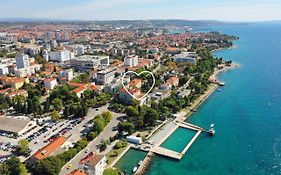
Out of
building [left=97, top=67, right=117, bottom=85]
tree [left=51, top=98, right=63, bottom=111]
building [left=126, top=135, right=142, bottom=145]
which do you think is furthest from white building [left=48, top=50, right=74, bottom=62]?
building [left=126, top=135, right=142, bottom=145]

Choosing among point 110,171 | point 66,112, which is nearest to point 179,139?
point 110,171

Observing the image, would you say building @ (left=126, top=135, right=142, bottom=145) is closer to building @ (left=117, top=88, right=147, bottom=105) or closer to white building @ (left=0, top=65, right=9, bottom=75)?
building @ (left=117, top=88, right=147, bottom=105)

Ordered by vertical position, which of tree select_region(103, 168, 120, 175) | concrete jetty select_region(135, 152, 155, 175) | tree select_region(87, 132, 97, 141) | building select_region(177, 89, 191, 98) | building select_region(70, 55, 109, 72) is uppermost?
building select_region(70, 55, 109, 72)

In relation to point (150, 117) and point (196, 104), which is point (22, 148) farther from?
point (196, 104)

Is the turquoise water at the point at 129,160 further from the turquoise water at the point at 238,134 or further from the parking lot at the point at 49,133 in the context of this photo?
the parking lot at the point at 49,133

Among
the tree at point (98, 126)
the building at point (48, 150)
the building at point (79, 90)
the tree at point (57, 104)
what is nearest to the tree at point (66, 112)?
the tree at point (57, 104)

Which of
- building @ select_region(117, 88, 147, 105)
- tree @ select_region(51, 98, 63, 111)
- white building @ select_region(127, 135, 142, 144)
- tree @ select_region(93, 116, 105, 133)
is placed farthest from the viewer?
building @ select_region(117, 88, 147, 105)
